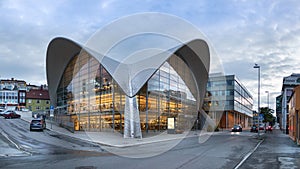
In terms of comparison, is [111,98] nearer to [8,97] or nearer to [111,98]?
[111,98]

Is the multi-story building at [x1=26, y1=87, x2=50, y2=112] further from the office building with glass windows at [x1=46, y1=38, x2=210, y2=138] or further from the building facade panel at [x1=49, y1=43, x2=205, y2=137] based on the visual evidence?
the building facade panel at [x1=49, y1=43, x2=205, y2=137]

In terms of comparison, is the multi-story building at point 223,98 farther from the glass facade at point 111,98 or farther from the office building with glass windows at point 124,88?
the glass facade at point 111,98

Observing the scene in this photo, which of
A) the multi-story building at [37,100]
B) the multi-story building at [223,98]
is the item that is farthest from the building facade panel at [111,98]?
the multi-story building at [37,100]

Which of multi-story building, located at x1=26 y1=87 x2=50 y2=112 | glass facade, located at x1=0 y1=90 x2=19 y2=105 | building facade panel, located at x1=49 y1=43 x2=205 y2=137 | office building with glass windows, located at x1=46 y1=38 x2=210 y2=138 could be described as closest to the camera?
office building with glass windows, located at x1=46 y1=38 x2=210 y2=138

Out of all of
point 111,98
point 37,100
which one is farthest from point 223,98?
point 37,100

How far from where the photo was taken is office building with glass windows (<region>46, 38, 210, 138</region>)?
3681 centimetres

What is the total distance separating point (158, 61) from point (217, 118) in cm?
3804

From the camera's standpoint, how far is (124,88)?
34.2 m

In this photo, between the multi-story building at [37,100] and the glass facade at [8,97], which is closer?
the multi-story building at [37,100]

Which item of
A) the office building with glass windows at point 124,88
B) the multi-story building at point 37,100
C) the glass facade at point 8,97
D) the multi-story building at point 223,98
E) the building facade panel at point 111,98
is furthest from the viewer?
the glass facade at point 8,97

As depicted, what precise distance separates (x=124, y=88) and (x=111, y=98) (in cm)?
434

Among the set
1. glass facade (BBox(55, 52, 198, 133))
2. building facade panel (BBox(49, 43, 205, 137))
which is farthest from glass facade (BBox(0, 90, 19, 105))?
glass facade (BBox(55, 52, 198, 133))

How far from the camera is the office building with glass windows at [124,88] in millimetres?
36812

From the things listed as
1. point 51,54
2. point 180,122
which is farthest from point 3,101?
point 180,122
